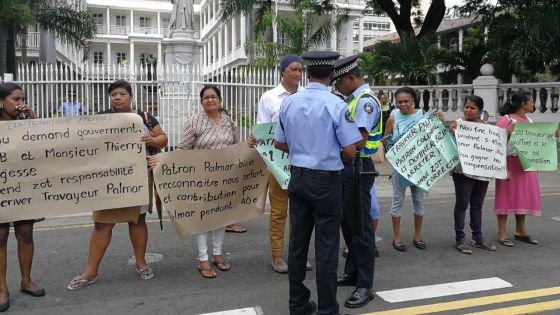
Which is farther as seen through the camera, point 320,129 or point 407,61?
point 407,61

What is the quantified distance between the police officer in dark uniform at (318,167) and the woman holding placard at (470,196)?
8.07ft

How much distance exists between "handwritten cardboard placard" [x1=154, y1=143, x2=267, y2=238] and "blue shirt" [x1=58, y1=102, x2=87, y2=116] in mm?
8146

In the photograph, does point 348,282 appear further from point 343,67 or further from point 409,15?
point 409,15

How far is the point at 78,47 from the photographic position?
20359 millimetres

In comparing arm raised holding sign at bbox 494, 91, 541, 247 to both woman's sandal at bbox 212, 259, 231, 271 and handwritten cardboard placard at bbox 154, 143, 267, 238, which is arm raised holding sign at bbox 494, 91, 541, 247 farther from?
woman's sandal at bbox 212, 259, 231, 271

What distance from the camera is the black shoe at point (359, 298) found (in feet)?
13.1

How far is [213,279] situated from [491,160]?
3.15 meters

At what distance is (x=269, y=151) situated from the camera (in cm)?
490

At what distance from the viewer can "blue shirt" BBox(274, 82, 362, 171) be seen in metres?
3.45

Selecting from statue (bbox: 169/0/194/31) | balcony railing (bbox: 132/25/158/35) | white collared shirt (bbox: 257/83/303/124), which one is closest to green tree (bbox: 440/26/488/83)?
statue (bbox: 169/0/194/31)

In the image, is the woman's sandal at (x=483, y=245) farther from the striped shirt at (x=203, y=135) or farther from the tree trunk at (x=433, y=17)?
the tree trunk at (x=433, y=17)

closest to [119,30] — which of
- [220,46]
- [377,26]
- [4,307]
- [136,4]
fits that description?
[136,4]

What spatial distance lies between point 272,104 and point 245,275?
1615 mm

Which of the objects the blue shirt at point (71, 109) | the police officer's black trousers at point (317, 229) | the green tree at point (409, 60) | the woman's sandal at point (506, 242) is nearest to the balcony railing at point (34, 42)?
the blue shirt at point (71, 109)
